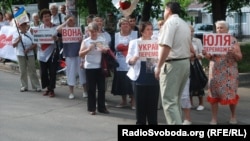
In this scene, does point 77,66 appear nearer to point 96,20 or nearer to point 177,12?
point 96,20

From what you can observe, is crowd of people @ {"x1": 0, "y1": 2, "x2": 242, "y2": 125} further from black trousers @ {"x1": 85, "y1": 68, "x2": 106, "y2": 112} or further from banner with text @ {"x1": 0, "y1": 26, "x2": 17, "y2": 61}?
banner with text @ {"x1": 0, "y1": 26, "x2": 17, "y2": 61}

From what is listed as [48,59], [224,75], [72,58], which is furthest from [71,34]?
[224,75]

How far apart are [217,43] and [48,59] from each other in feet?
A: 14.3

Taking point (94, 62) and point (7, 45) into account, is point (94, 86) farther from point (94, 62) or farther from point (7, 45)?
A: point (7, 45)

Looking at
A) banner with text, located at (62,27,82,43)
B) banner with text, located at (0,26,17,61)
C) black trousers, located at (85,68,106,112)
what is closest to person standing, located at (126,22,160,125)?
black trousers, located at (85,68,106,112)

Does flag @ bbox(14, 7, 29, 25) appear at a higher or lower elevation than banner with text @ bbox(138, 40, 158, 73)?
higher

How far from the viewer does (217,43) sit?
8023 millimetres

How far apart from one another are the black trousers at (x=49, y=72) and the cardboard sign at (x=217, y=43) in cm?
398

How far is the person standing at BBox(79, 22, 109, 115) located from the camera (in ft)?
29.0

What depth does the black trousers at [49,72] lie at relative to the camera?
35.6ft

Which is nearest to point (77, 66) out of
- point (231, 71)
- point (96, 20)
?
point (96, 20)

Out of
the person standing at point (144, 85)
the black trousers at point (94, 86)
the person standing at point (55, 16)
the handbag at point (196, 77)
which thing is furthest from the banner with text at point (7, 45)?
the person standing at point (144, 85)

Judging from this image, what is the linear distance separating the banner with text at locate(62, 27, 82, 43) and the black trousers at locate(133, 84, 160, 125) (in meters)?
3.13

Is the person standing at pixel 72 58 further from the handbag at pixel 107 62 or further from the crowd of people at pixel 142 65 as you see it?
the handbag at pixel 107 62
